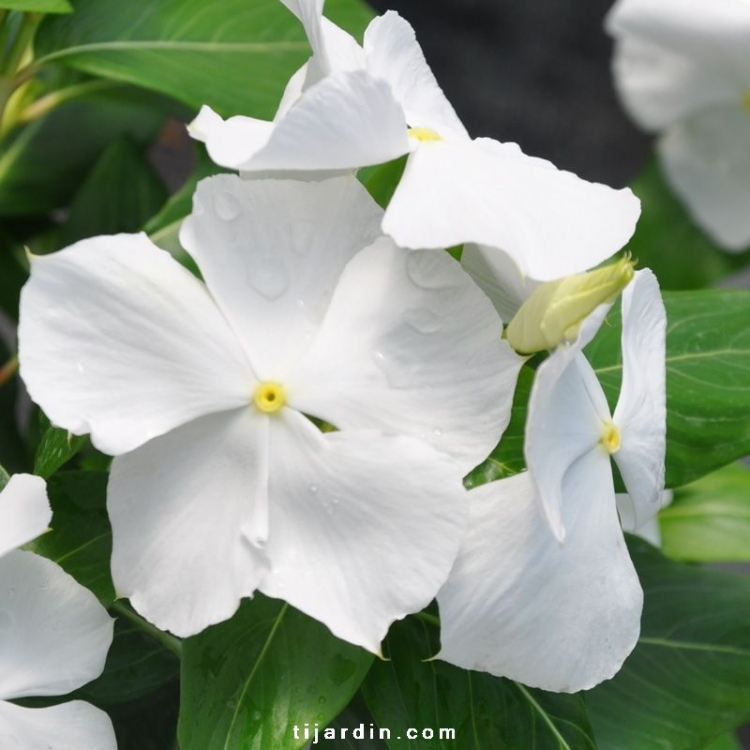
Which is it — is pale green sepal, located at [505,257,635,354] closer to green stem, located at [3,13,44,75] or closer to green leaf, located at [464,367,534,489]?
green leaf, located at [464,367,534,489]

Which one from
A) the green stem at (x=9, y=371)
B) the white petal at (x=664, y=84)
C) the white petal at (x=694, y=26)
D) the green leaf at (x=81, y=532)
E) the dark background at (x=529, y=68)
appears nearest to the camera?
the green leaf at (x=81, y=532)

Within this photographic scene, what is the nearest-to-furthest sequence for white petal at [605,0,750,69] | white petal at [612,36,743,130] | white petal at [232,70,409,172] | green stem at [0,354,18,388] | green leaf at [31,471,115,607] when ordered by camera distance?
1. white petal at [232,70,409,172]
2. green leaf at [31,471,115,607]
3. green stem at [0,354,18,388]
4. white petal at [605,0,750,69]
5. white petal at [612,36,743,130]

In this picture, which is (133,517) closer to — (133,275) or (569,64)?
(133,275)

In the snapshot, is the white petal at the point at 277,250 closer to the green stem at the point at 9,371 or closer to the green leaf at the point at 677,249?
the green stem at the point at 9,371

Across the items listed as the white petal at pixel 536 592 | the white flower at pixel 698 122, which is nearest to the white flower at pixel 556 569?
the white petal at pixel 536 592

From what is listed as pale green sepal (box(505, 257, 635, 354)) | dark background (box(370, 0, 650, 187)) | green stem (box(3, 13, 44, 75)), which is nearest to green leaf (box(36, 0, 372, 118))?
green stem (box(3, 13, 44, 75))

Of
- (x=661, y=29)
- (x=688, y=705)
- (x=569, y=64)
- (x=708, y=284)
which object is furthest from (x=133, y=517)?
(x=569, y=64)
